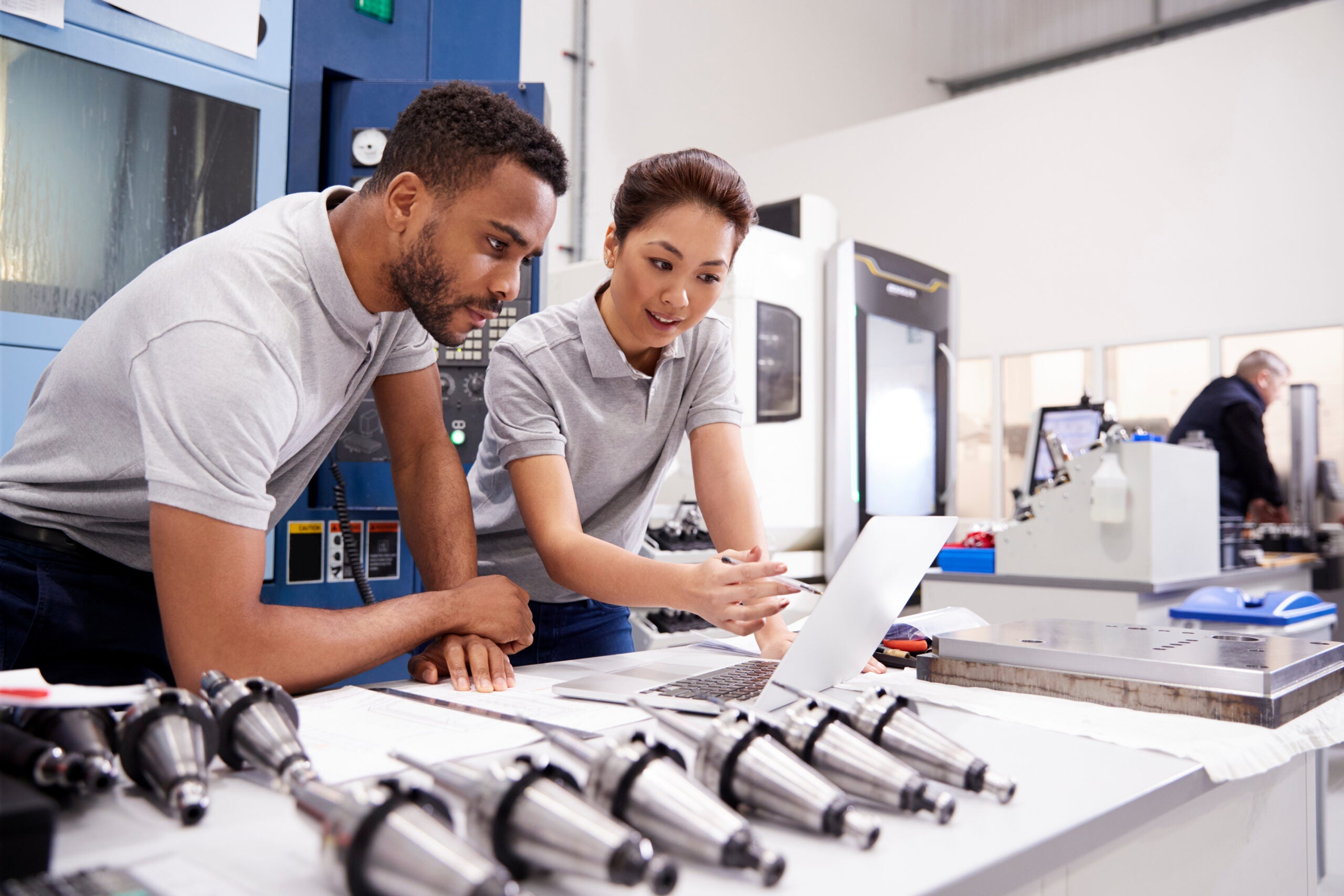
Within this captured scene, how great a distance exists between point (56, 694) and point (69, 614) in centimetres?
60

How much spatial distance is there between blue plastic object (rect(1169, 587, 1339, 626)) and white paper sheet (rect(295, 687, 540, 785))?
2048 mm

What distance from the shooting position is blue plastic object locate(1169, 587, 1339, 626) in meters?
2.29

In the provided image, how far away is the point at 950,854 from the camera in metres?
0.60

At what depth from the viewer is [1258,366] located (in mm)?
4262

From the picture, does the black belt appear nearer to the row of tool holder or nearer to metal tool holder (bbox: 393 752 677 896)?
the row of tool holder

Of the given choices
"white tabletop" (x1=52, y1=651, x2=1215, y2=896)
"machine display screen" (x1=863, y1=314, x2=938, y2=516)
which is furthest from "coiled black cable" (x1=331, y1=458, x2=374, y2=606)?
"machine display screen" (x1=863, y1=314, x2=938, y2=516)

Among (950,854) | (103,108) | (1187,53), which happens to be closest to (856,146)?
(1187,53)

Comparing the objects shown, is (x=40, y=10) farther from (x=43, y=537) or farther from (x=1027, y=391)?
(x=1027, y=391)

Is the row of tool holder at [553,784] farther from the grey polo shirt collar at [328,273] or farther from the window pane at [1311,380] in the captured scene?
the window pane at [1311,380]

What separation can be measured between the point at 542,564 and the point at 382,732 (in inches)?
27.6


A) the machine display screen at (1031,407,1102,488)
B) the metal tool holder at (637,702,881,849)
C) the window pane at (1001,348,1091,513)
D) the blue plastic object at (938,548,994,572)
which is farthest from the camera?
the window pane at (1001,348,1091,513)

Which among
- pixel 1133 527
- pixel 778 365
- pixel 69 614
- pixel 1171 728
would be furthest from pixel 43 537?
pixel 1133 527

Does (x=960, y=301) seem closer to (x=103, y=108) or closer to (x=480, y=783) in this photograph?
(x=103, y=108)

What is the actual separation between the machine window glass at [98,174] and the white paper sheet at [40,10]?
5 centimetres
